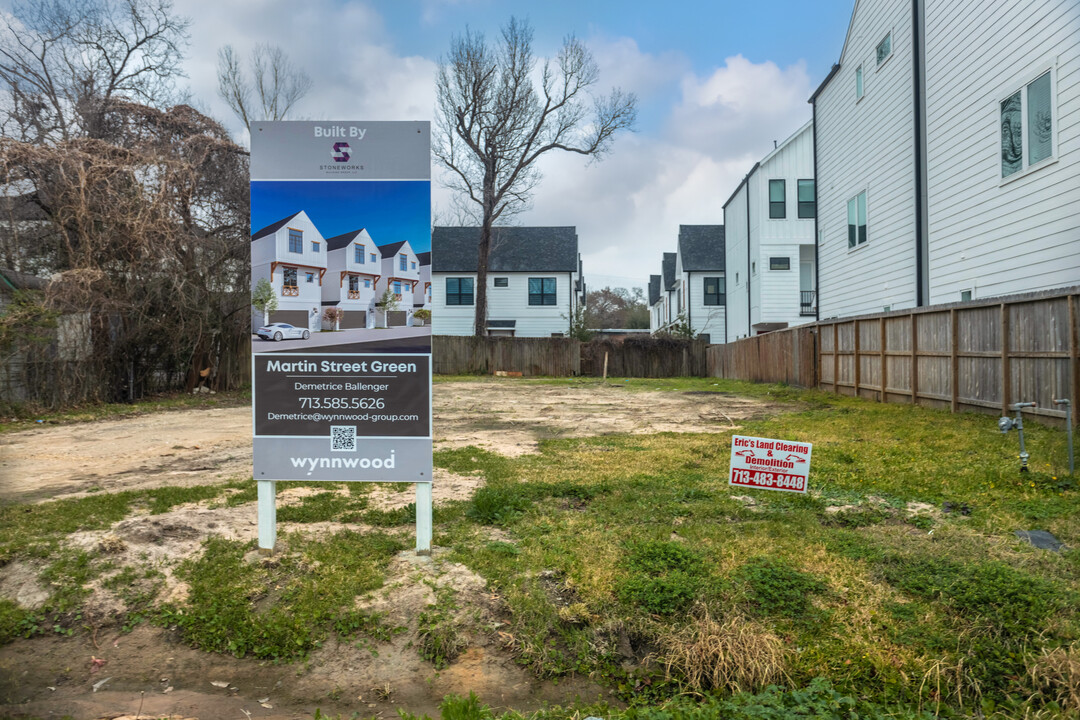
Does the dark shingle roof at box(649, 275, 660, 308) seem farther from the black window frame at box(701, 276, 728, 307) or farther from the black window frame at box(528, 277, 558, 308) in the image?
the black window frame at box(528, 277, 558, 308)

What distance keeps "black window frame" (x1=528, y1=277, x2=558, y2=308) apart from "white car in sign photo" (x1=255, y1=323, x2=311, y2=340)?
33.8 meters

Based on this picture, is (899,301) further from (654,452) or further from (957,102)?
(654,452)

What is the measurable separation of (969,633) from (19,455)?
9.89 m

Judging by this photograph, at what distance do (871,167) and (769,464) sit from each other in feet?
40.9

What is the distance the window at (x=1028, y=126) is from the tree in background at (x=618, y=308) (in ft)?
171

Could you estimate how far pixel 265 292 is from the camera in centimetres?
443

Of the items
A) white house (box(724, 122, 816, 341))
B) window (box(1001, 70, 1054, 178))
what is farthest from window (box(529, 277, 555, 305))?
window (box(1001, 70, 1054, 178))

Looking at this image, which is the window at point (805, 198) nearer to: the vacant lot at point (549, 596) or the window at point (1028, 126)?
the window at point (1028, 126)

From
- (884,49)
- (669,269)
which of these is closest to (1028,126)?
(884,49)

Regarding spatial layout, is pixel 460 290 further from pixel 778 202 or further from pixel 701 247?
pixel 778 202

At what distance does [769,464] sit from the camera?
5547 mm

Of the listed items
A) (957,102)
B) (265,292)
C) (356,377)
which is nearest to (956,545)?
(356,377)

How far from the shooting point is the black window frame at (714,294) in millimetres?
36500

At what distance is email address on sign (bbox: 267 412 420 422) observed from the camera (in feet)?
14.5
